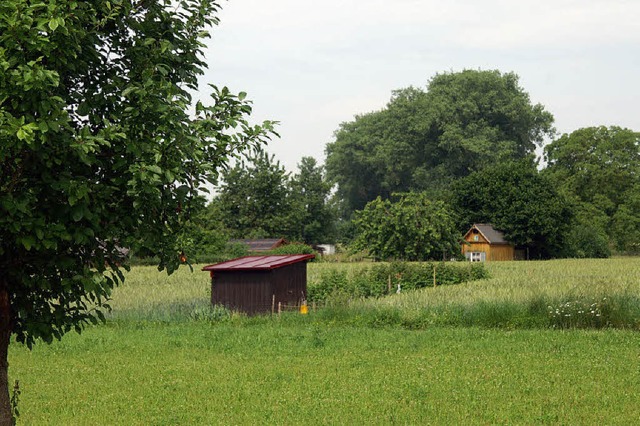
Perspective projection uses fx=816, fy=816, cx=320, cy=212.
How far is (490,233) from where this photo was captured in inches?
3536

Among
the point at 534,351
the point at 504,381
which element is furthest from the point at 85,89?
the point at 534,351

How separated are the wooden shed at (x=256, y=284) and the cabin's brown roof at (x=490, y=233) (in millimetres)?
56588

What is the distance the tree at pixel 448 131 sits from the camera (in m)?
122

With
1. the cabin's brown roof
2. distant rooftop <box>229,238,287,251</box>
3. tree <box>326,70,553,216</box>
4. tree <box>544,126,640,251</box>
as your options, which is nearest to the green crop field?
distant rooftop <box>229,238,287,251</box>

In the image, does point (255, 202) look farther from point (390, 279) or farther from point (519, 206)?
point (390, 279)

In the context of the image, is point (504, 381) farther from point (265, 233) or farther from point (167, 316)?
point (265, 233)

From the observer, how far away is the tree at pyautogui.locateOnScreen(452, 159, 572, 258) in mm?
86688

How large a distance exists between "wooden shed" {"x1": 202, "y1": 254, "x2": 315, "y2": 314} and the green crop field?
3.53 feet

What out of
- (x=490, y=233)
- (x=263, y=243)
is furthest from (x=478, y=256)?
(x=263, y=243)

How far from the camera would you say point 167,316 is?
32.6 meters

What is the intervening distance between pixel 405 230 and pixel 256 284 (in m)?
41.0

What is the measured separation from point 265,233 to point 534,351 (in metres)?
77.6

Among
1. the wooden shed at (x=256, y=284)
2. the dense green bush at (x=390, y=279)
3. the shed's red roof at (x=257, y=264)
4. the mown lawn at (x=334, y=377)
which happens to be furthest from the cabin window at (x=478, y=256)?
the mown lawn at (x=334, y=377)

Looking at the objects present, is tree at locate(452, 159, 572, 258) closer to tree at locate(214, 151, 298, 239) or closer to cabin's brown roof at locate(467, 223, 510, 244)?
cabin's brown roof at locate(467, 223, 510, 244)
